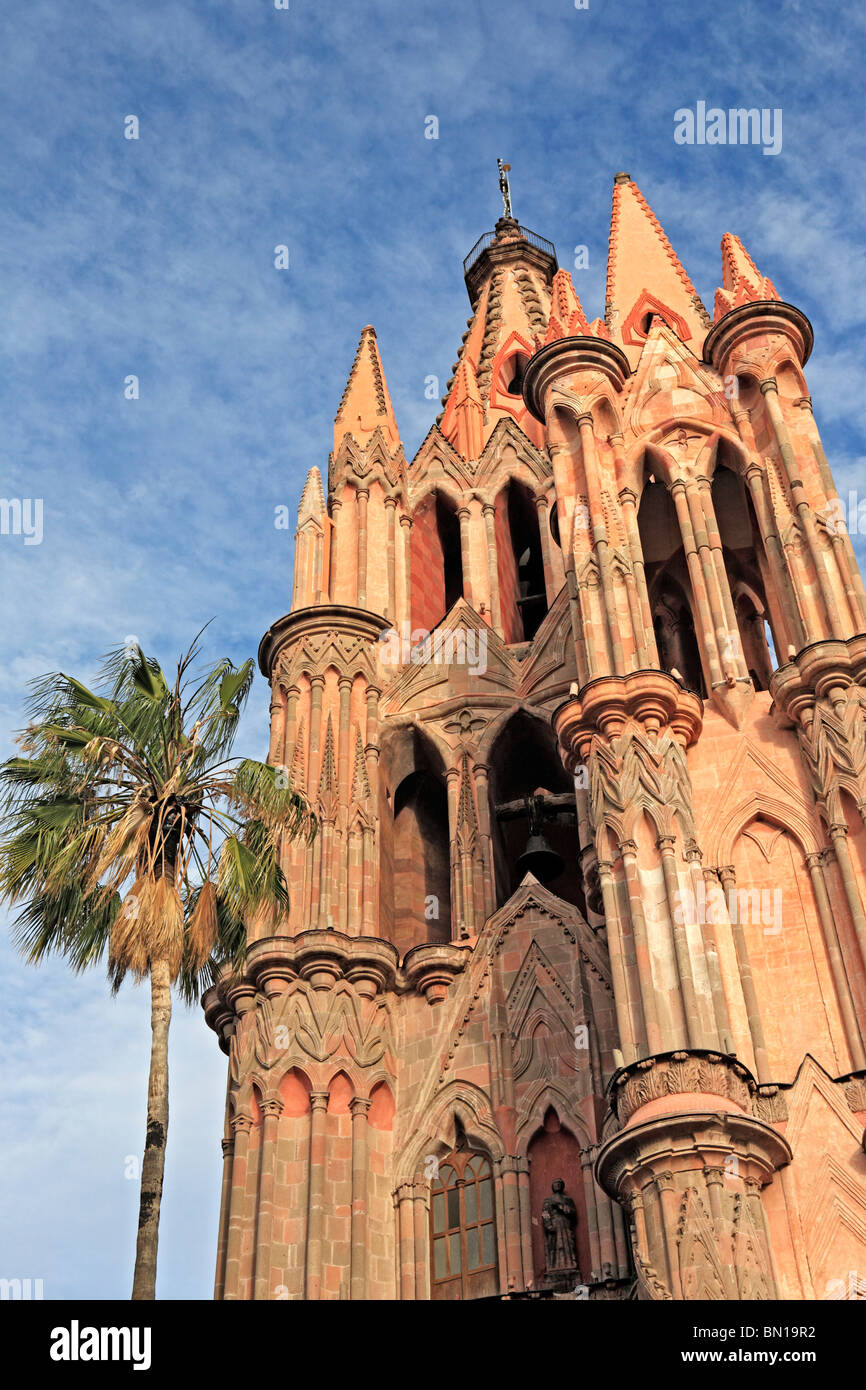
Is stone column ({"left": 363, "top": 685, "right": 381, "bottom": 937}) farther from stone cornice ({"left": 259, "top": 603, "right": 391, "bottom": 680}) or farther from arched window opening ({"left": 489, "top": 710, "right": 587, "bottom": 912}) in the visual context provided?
arched window opening ({"left": 489, "top": 710, "right": 587, "bottom": 912})

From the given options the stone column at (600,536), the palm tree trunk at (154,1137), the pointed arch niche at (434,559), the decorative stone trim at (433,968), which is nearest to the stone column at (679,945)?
the stone column at (600,536)

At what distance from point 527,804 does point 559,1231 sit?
8665 mm

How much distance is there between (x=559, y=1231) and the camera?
82.2 feet

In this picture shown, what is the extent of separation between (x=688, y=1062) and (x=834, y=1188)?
2.26 metres

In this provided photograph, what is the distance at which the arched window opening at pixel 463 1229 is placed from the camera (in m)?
25.9

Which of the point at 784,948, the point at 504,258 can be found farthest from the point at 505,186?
the point at 784,948

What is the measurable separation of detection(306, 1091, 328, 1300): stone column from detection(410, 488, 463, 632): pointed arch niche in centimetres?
1213

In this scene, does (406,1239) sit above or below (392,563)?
below

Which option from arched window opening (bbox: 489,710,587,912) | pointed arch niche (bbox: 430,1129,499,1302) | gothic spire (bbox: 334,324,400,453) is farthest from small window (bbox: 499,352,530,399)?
pointed arch niche (bbox: 430,1129,499,1302)

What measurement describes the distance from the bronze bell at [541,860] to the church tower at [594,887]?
7cm

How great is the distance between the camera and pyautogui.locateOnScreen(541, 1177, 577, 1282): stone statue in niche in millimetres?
24781

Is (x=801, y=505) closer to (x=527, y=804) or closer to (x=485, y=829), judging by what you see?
(x=527, y=804)

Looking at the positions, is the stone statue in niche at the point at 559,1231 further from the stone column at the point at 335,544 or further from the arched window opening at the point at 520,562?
the arched window opening at the point at 520,562
